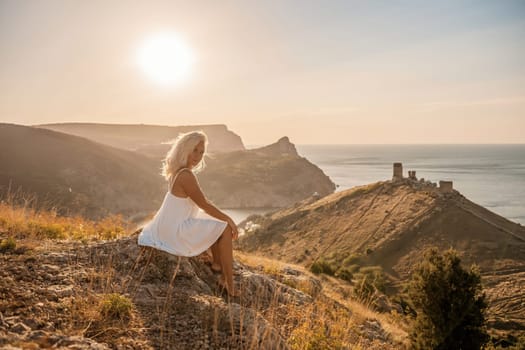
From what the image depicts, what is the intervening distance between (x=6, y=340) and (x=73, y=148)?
103615 millimetres

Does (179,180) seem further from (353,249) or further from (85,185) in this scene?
(85,185)

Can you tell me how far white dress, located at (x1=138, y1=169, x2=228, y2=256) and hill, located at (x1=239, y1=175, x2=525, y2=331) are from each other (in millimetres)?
25523

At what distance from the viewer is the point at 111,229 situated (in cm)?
800

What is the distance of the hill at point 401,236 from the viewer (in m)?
32.0

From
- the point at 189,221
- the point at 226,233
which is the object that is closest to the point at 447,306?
the point at 226,233

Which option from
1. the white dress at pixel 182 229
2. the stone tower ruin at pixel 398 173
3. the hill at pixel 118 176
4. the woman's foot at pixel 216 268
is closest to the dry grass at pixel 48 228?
the white dress at pixel 182 229

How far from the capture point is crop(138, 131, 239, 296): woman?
516 centimetres

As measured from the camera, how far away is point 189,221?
520 centimetres

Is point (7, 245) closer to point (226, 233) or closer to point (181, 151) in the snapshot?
point (181, 151)

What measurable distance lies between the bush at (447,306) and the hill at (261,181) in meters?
97.5

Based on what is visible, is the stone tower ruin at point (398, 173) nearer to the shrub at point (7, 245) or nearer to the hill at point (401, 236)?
the hill at point (401, 236)

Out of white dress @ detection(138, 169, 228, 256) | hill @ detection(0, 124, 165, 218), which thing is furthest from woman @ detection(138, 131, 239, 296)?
hill @ detection(0, 124, 165, 218)

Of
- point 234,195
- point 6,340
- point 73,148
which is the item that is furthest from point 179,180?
point 234,195

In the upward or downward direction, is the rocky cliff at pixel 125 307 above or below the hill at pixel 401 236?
above
